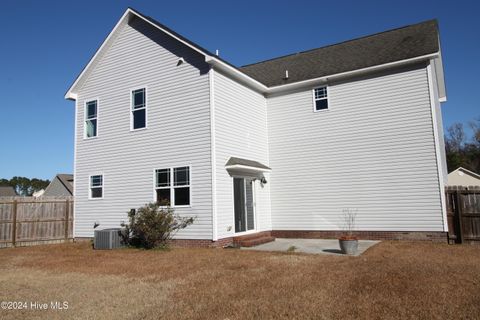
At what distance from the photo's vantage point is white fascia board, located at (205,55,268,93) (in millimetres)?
12805

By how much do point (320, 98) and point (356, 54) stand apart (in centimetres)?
256

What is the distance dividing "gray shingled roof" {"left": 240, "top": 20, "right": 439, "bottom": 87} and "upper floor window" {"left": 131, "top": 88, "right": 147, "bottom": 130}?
5466 mm

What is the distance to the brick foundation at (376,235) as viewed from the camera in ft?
40.8

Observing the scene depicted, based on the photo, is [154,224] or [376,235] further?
[376,235]

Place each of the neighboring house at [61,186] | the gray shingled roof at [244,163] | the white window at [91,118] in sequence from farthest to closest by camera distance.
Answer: the neighboring house at [61,186], the white window at [91,118], the gray shingled roof at [244,163]

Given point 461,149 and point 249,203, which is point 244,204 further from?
point 461,149

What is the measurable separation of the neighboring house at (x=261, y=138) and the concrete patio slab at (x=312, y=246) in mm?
931

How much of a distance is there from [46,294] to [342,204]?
1065 cm

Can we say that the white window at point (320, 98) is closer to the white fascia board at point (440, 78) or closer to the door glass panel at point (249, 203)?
the door glass panel at point (249, 203)

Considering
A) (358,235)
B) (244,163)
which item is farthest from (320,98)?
(358,235)

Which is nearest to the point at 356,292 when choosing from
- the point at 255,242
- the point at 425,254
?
A: the point at 425,254

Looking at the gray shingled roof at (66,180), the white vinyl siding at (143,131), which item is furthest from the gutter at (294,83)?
the gray shingled roof at (66,180)

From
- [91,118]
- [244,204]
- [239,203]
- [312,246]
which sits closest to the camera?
[312,246]

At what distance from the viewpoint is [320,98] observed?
50.0 feet
